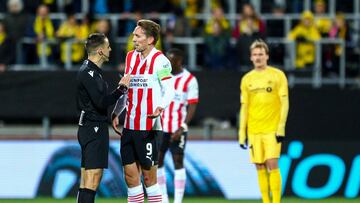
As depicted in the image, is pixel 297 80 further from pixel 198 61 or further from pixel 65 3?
pixel 65 3

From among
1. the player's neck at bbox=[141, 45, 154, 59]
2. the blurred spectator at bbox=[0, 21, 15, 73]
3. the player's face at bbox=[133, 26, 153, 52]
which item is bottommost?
the blurred spectator at bbox=[0, 21, 15, 73]

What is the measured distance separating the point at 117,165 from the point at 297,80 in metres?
3.93

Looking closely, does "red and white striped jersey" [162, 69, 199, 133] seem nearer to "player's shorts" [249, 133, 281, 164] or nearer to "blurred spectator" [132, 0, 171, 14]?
"player's shorts" [249, 133, 281, 164]

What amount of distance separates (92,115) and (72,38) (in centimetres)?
816

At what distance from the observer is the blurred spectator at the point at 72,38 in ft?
63.5

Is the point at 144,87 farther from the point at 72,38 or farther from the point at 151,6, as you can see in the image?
the point at 151,6

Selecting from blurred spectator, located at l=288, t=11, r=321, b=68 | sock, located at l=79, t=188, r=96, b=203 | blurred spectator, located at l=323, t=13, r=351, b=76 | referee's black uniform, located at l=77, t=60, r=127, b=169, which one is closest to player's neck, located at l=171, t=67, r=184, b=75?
referee's black uniform, located at l=77, t=60, r=127, b=169

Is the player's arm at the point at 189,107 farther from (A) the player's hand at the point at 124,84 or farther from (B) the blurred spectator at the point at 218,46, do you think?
(B) the blurred spectator at the point at 218,46

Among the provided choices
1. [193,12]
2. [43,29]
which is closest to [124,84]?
[43,29]

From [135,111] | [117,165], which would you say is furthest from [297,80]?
[135,111]

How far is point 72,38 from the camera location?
63.6 feet

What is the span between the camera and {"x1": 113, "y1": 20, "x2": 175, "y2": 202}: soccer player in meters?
11.6

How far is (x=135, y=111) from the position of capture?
11688 mm

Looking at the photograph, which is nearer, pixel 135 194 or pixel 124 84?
pixel 124 84
